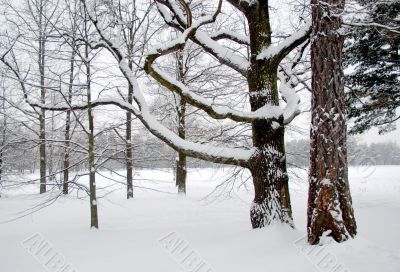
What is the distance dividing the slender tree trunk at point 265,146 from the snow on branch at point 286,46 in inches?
3.8

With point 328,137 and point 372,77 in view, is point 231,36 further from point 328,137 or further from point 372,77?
point 372,77

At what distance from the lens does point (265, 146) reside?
4340mm

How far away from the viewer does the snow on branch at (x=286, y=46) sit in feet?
13.9

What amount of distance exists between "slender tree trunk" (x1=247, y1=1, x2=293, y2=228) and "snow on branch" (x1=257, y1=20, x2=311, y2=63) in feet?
0.32

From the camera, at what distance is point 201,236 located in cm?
503

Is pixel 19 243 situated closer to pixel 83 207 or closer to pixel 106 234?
pixel 106 234

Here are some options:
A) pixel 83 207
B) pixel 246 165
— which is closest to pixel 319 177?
pixel 246 165

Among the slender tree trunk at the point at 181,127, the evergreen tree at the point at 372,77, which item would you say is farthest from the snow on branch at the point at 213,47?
the slender tree trunk at the point at 181,127

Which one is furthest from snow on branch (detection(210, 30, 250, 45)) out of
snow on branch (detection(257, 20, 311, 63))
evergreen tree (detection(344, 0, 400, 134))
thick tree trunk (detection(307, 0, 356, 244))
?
evergreen tree (detection(344, 0, 400, 134))

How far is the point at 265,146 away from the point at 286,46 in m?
1.61

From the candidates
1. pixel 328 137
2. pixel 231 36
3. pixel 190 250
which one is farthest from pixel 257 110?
pixel 190 250

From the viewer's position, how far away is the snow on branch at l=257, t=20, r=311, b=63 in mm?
4238

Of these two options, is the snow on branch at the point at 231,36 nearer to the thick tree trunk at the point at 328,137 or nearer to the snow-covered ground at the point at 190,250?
the thick tree trunk at the point at 328,137

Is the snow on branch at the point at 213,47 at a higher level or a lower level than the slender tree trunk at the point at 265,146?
higher
